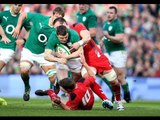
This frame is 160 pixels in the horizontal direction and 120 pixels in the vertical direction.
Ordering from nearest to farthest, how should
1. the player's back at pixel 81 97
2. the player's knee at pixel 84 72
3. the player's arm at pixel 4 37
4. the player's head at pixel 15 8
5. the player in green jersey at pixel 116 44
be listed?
the player's back at pixel 81 97 → the player's knee at pixel 84 72 → the player's arm at pixel 4 37 → the player's head at pixel 15 8 → the player in green jersey at pixel 116 44

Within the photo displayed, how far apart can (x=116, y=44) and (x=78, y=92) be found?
18.0 feet

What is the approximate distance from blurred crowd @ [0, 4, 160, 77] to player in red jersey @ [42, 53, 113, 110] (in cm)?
1057

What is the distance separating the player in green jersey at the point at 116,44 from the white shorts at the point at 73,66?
332cm

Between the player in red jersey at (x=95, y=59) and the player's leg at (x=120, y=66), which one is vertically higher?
the player in red jersey at (x=95, y=59)

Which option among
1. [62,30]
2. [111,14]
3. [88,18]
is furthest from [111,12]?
[62,30]

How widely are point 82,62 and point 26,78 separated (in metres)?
2.55

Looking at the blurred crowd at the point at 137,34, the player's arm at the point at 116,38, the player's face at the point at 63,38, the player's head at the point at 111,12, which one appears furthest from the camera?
the blurred crowd at the point at 137,34

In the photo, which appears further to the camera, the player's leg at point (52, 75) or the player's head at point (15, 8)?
the player's head at point (15, 8)

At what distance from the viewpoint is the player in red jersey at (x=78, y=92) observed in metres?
12.9

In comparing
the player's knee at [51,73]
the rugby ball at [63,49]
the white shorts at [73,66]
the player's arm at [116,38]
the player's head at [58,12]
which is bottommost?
the player's knee at [51,73]

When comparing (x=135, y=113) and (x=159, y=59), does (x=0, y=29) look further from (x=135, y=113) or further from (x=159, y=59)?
(x=159, y=59)

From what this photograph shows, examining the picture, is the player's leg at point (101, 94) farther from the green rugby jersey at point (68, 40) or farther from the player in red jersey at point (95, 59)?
the green rugby jersey at point (68, 40)

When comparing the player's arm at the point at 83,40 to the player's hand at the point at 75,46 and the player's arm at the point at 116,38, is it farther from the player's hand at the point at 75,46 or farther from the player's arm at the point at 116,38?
the player's arm at the point at 116,38

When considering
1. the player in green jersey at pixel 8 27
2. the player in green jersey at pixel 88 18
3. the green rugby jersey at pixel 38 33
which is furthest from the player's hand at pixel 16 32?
the player in green jersey at pixel 88 18
